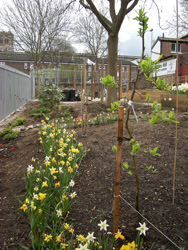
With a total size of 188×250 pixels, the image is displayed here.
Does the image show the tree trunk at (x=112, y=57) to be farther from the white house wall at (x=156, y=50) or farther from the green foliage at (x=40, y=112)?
the white house wall at (x=156, y=50)

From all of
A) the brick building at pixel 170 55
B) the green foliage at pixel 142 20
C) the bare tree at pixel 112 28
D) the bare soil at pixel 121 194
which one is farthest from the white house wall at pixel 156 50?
the green foliage at pixel 142 20

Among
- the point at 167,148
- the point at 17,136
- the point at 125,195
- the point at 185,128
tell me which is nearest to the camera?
the point at 125,195

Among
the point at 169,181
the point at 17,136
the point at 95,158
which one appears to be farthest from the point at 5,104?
the point at 169,181

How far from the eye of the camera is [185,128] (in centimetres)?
477

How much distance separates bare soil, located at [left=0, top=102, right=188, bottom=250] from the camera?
184 centimetres

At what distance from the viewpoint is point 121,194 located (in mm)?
2416

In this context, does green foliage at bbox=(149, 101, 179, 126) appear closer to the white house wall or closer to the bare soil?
the bare soil

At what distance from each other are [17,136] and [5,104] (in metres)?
4.04

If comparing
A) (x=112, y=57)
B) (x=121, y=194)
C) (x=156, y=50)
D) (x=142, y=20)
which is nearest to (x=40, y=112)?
(x=112, y=57)

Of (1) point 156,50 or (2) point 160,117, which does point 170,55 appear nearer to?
(1) point 156,50

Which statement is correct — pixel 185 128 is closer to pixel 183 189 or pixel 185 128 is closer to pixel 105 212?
pixel 183 189

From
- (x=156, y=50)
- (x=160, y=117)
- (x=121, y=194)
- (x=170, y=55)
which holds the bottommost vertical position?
(x=121, y=194)

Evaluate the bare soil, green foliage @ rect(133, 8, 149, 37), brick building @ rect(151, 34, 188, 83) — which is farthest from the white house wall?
green foliage @ rect(133, 8, 149, 37)

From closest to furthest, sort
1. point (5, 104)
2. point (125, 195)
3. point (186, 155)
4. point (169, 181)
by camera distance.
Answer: point (125, 195) < point (169, 181) < point (186, 155) < point (5, 104)
